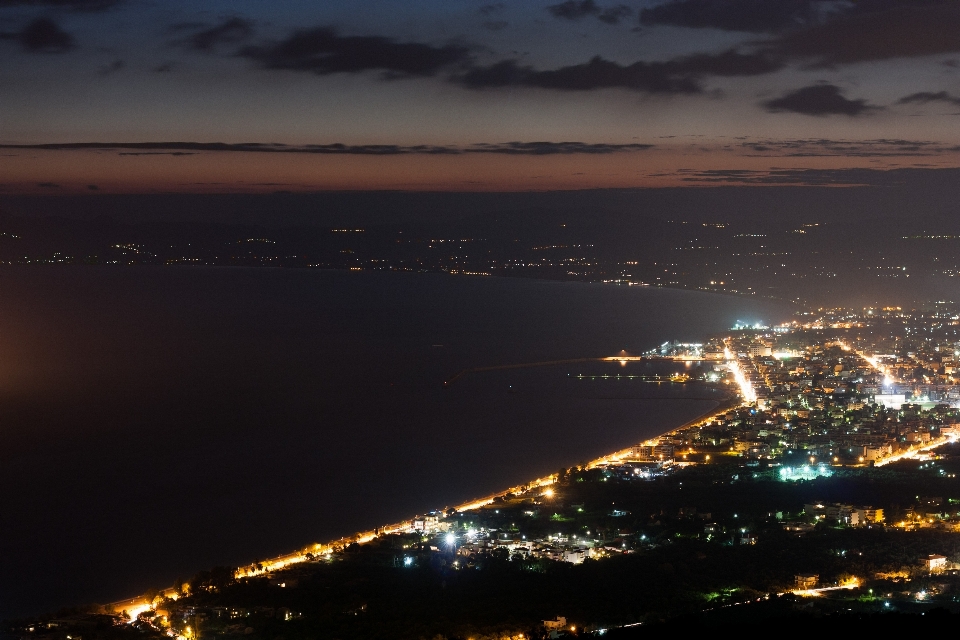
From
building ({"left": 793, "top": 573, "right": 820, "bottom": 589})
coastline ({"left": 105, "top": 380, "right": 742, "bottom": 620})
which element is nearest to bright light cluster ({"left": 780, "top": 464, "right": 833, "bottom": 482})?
coastline ({"left": 105, "top": 380, "right": 742, "bottom": 620})

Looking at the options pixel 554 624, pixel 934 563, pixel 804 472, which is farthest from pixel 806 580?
pixel 804 472

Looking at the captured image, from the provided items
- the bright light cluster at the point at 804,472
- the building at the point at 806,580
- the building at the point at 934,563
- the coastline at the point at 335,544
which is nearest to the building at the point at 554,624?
the building at the point at 806,580

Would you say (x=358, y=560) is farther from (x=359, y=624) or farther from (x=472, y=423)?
(x=472, y=423)

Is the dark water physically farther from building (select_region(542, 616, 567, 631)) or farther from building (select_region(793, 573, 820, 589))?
building (select_region(793, 573, 820, 589))

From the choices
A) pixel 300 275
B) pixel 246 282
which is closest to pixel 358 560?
pixel 246 282

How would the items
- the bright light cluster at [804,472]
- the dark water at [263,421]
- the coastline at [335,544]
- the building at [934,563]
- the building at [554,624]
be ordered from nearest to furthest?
the building at [554,624], the coastline at [335,544], the building at [934,563], the dark water at [263,421], the bright light cluster at [804,472]

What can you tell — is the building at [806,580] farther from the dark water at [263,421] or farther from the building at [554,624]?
the dark water at [263,421]

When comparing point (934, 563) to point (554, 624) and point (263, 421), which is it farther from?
point (263, 421)

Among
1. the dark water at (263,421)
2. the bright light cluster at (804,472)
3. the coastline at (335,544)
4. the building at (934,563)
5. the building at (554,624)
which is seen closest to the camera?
the building at (554,624)

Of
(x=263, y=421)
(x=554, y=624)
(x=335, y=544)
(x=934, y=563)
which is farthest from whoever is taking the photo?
(x=263, y=421)
